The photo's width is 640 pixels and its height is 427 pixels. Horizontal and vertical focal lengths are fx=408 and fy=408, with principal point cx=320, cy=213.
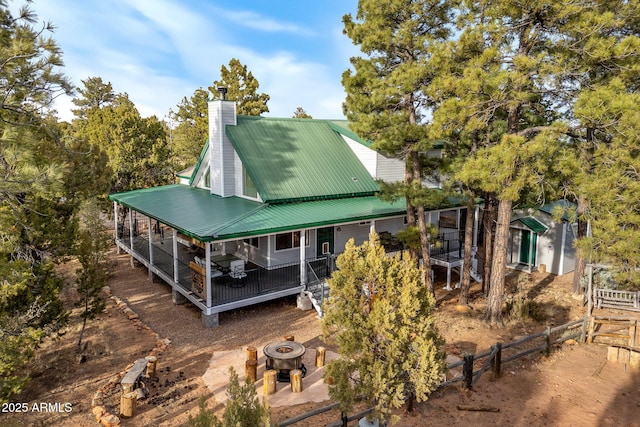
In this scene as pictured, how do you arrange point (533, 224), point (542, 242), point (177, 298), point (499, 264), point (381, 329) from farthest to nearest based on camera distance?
point (542, 242) < point (533, 224) < point (177, 298) < point (499, 264) < point (381, 329)

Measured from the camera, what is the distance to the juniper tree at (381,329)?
7164 mm

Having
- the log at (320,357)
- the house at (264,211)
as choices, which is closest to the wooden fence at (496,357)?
the log at (320,357)

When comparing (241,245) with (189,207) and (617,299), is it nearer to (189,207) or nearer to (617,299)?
(189,207)

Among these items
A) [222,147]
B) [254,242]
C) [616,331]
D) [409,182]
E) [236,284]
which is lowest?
[616,331]

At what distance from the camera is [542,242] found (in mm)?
21469

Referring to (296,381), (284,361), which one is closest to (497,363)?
(296,381)

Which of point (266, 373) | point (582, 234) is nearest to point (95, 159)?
point (266, 373)

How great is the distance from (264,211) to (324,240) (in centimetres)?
353

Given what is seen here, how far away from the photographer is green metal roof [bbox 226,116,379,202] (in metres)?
17.9

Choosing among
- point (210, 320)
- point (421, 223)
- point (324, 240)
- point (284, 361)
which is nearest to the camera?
point (284, 361)

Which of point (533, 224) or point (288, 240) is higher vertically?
point (533, 224)

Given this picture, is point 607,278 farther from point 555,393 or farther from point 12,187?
point 12,187

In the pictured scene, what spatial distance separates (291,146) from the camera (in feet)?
66.5

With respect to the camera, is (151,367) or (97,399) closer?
(97,399)
